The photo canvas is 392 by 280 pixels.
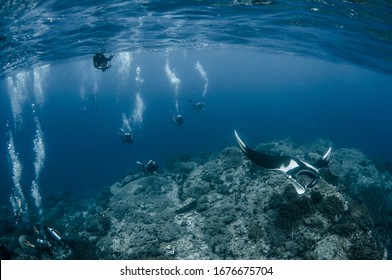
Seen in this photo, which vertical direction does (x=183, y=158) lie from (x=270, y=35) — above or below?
below

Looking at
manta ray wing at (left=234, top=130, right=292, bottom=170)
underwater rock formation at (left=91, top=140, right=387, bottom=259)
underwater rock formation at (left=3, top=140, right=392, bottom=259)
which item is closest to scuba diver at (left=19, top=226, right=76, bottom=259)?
underwater rock formation at (left=3, top=140, right=392, bottom=259)

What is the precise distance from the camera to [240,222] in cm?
919

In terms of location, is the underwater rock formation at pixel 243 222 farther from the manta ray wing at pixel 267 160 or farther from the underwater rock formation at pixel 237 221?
the manta ray wing at pixel 267 160

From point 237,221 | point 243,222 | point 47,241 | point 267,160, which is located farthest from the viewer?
point 237,221

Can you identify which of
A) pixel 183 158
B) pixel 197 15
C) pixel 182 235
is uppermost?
pixel 197 15

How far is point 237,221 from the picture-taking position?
9.34 meters

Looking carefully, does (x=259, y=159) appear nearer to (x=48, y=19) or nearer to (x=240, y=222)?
(x=240, y=222)

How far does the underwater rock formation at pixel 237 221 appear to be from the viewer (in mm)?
7855

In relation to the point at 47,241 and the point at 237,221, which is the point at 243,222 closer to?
the point at 237,221

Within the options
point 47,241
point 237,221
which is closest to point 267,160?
point 237,221

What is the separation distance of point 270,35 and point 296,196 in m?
15.9

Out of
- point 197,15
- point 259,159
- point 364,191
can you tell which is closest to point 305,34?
point 197,15
